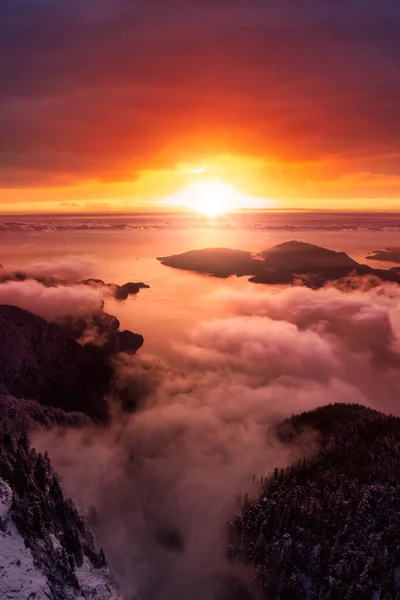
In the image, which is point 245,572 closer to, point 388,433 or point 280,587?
point 280,587

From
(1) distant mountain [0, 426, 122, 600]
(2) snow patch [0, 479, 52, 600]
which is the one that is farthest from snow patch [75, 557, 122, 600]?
(2) snow patch [0, 479, 52, 600]

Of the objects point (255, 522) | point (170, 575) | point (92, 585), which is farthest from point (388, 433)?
point (92, 585)

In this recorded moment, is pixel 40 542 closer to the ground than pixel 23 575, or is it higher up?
closer to the ground

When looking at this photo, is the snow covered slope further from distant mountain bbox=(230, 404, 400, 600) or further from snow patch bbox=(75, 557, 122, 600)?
distant mountain bbox=(230, 404, 400, 600)

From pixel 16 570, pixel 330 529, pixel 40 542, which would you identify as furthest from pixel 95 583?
pixel 330 529

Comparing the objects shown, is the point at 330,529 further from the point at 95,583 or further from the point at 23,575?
the point at 23,575

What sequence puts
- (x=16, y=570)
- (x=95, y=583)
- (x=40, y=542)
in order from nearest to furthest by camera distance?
1. (x=16, y=570)
2. (x=40, y=542)
3. (x=95, y=583)

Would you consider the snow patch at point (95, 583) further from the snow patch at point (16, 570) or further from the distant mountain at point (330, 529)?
the distant mountain at point (330, 529)
